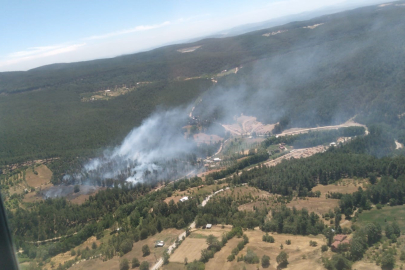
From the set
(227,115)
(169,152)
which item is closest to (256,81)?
(227,115)

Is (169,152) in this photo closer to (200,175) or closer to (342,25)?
(200,175)

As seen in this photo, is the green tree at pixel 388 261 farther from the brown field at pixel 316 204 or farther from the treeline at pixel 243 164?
the treeline at pixel 243 164

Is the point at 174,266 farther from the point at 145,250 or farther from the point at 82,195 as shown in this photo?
the point at 82,195

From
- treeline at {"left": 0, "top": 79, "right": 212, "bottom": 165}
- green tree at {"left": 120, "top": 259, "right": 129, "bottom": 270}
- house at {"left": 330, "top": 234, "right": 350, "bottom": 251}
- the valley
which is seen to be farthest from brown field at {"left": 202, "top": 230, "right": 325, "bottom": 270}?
treeline at {"left": 0, "top": 79, "right": 212, "bottom": 165}

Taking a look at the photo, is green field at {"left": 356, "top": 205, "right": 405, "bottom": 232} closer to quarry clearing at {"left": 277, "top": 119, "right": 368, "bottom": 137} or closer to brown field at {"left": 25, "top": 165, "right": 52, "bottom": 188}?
quarry clearing at {"left": 277, "top": 119, "right": 368, "bottom": 137}

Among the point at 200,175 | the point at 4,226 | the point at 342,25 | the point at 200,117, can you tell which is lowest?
the point at 200,175

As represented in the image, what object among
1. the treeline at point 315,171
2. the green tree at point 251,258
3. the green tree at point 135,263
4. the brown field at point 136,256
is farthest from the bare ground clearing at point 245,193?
the green tree at point 135,263
